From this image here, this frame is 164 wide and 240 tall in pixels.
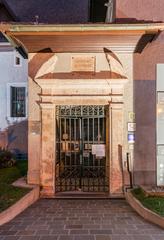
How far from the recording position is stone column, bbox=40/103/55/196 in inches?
444

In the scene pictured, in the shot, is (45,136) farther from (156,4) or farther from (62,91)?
(156,4)

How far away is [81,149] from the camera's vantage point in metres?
11.7

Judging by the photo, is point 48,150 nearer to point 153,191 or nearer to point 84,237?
point 153,191

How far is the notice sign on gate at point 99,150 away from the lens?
11.6 m

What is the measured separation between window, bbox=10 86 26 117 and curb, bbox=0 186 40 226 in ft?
38.5

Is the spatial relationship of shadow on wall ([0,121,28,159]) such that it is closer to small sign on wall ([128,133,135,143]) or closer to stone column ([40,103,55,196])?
stone column ([40,103,55,196])

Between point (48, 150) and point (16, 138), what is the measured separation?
419 inches

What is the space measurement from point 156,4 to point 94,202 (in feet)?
20.5

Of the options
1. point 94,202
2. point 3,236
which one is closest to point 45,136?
point 94,202

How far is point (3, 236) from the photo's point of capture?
6863 mm

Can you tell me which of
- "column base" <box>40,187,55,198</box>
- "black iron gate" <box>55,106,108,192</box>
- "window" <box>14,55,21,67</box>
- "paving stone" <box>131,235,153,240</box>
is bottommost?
"paving stone" <box>131,235,153,240</box>

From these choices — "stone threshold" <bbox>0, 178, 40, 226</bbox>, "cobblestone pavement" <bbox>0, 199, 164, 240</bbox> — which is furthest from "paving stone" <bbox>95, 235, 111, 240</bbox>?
"stone threshold" <bbox>0, 178, 40, 226</bbox>

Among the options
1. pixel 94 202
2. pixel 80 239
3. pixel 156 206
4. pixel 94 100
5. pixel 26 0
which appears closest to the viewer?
pixel 80 239

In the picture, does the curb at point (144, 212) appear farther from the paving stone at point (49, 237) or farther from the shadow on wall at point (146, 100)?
the paving stone at point (49, 237)
